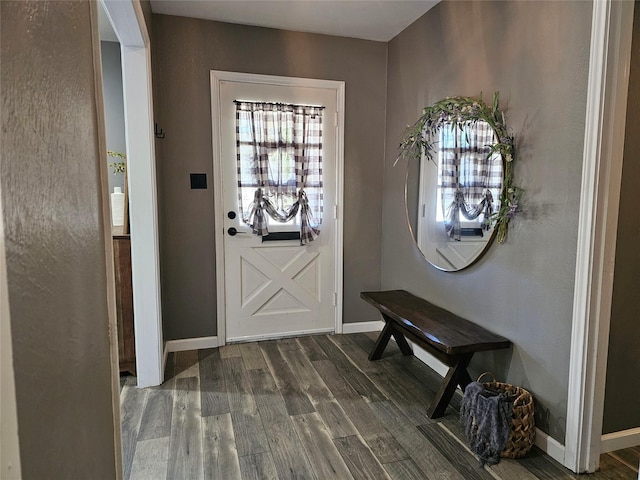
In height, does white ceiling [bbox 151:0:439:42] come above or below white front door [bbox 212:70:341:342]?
above

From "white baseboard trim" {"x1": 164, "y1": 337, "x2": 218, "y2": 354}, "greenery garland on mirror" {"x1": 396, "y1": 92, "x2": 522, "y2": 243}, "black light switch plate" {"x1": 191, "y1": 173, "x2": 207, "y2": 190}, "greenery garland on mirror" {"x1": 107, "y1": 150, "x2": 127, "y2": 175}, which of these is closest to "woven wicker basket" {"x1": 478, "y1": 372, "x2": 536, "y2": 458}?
"greenery garland on mirror" {"x1": 396, "y1": 92, "x2": 522, "y2": 243}

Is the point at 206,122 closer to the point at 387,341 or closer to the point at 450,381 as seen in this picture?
the point at 387,341

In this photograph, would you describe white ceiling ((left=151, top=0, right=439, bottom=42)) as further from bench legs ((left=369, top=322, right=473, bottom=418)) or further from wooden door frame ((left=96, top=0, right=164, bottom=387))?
bench legs ((left=369, top=322, right=473, bottom=418))

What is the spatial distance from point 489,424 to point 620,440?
682 millimetres

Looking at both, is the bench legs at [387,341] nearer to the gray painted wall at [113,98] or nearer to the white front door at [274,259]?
the white front door at [274,259]

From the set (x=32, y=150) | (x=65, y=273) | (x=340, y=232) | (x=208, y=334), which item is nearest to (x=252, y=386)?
(x=208, y=334)

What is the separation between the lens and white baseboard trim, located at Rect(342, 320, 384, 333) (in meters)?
3.79

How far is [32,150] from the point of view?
25.5 inches

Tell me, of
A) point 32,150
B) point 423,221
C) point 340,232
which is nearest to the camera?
point 32,150

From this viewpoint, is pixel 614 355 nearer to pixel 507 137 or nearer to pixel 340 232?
pixel 507 137

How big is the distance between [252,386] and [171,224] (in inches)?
52.9

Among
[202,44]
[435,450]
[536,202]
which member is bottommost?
[435,450]

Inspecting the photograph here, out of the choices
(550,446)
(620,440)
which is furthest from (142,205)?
(620,440)

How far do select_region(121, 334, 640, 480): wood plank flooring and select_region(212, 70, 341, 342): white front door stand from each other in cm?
41
